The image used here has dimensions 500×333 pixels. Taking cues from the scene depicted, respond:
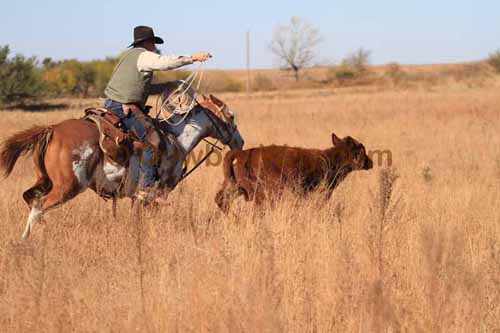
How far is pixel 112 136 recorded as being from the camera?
788 centimetres

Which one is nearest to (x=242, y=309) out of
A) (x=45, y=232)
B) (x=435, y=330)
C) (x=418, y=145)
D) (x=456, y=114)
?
(x=435, y=330)

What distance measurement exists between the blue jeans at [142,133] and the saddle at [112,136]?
5.9 inches

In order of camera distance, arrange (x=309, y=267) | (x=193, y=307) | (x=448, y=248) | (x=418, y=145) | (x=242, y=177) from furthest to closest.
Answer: (x=418, y=145), (x=242, y=177), (x=309, y=267), (x=193, y=307), (x=448, y=248)

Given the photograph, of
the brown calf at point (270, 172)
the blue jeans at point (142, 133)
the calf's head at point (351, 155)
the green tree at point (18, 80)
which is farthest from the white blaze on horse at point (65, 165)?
the green tree at point (18, 80)

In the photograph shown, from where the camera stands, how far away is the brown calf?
8.69 m

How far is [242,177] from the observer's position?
882cm

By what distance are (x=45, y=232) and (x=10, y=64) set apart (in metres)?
42.1

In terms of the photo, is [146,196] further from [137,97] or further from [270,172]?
[270,172]

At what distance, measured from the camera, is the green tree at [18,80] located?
144 ft

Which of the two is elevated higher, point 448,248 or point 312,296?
point 448,248

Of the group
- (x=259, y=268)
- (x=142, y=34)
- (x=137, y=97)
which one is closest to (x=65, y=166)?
(x=137, y=97)

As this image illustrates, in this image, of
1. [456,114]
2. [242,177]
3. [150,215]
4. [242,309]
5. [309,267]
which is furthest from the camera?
[456,114]

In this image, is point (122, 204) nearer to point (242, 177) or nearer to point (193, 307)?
point (242, 177)

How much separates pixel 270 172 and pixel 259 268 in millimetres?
3680
